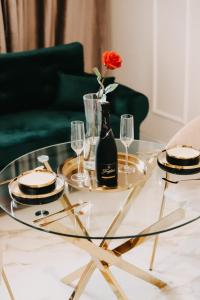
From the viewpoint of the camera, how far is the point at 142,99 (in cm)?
370

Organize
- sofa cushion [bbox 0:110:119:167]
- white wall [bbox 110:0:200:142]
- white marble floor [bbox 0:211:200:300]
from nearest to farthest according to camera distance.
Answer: white marble floor [bbox 0:211:200:300] < sofa cushion [bbox 0:110:119:167] < white wall [bbox 110:0:200:142]

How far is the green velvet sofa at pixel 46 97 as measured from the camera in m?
3.57

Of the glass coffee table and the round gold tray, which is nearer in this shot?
the glass coffee table

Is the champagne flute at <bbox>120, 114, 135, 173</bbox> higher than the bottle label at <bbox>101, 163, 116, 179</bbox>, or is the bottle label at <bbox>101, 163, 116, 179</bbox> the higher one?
the champagne flute at <bbox>120, 114, 135, 173</bbox>

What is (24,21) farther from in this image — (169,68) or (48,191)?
(48,191)

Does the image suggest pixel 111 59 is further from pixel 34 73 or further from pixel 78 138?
pixel 34 73

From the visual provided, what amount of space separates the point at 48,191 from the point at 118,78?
103 inches

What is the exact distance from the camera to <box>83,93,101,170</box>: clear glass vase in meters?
2.46

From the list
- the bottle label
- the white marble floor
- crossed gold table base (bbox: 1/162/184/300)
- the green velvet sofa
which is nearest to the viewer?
crossed gold table base (bbox: 1/162/184/300)

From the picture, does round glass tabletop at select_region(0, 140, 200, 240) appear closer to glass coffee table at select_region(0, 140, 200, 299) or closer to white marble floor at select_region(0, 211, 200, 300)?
glass coffee table at select_region(0, 140, 200, 299)

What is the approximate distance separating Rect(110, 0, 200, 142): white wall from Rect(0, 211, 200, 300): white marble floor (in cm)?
128

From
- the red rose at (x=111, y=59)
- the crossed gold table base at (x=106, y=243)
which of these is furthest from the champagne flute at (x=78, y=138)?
the red rose at (x=111, y=59)

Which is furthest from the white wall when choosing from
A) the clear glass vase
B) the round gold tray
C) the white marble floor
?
the clear glass vase

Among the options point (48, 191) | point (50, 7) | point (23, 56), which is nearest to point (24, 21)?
point (50, 7)
